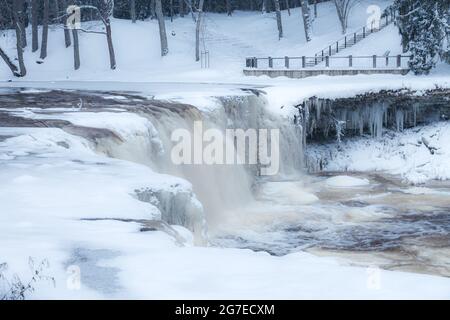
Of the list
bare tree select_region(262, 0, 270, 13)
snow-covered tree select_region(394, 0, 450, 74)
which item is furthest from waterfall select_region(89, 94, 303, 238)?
bare tree select_region(262, 0, 270, 13)

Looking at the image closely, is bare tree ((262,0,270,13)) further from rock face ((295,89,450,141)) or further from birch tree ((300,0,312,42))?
rock face ((295,89,450,141))

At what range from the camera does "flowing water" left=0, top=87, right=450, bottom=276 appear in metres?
13.7

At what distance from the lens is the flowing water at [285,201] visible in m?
13.7

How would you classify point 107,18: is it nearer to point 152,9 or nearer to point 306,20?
point 306,20

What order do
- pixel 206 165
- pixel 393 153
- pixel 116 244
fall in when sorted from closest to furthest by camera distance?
1. pixel 116 244
2. pixel 206 165
3. pixel 393 153

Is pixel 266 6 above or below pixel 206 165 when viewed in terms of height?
above

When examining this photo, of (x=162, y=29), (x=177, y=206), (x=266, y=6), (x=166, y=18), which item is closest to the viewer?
(x=177, y=206)

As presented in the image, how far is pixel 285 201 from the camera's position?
1869 cm

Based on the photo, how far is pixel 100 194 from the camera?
8578 millimetres

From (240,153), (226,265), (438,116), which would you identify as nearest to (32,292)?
(226,265)

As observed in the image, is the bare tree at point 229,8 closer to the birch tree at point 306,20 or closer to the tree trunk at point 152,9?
the tree trunk at point 152,9

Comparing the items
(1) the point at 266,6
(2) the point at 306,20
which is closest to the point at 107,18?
(2) the point at 306,20

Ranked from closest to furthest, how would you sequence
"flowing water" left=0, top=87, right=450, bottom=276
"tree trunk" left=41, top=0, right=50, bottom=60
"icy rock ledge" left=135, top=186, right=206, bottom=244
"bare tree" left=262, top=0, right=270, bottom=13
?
"icy rock ledge" left=135, top=186, right=206, bottom=244, "flowing water" left=0, top=87, right=450, bottom=276, "tree trunk" left=41, top=0, right=50, bottom=60, "bare tree" left=262, top=0, right=270, bottom=13
